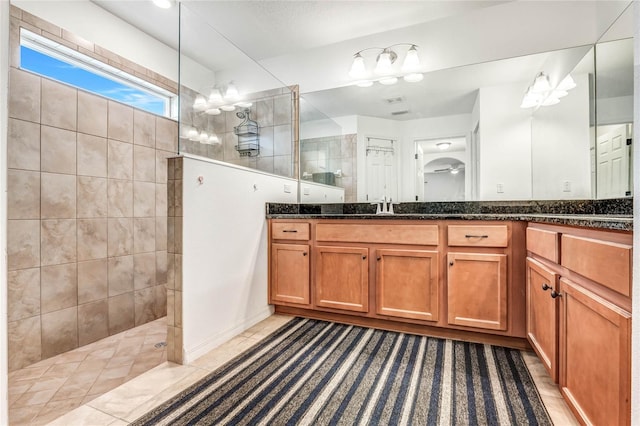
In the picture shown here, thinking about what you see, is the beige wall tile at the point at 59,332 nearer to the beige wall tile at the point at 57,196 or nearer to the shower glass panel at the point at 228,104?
the beige wall tile at the point at 57,196

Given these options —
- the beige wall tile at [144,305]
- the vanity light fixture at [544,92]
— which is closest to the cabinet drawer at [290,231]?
the beige wall tile at [144,305]

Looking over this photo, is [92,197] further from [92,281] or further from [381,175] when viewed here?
[381,175]

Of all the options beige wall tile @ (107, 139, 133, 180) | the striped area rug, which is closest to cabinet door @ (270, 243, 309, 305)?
the striped area rug

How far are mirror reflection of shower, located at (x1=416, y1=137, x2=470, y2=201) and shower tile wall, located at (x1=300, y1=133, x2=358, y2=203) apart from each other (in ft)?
1.86

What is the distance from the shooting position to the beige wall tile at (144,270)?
2441 mm

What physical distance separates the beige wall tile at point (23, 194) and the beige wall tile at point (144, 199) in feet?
2.14

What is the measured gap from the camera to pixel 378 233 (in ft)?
6.75

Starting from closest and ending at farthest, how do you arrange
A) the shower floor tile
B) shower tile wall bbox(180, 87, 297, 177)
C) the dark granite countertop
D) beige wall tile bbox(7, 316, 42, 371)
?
the shower floor tile, the dark granite countertop, beige wall tile bbox(7, 316, 42, 371), shower tile wall bbox(180, 87, 297, 177)

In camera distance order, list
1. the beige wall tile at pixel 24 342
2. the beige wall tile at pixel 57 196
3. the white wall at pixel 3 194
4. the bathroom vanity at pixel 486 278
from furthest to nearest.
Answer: the beige wall tile at pixel 57 196 → the beige wall tile at pixel 24 342 → the bathroom vanity at pixel 486 278 → the white wall at pixel 3 194

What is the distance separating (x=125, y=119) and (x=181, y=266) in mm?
1493

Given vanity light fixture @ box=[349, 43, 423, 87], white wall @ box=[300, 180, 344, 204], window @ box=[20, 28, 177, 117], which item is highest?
vanity light fixture @ box=[349, 43, 423, 87]

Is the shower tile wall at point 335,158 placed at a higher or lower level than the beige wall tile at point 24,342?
higher

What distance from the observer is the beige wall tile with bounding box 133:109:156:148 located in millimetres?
2432

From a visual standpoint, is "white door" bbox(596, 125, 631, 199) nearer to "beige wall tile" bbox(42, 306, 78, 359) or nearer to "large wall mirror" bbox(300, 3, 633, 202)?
"large wall mirror" bbox(300, 3, 633, 202)
